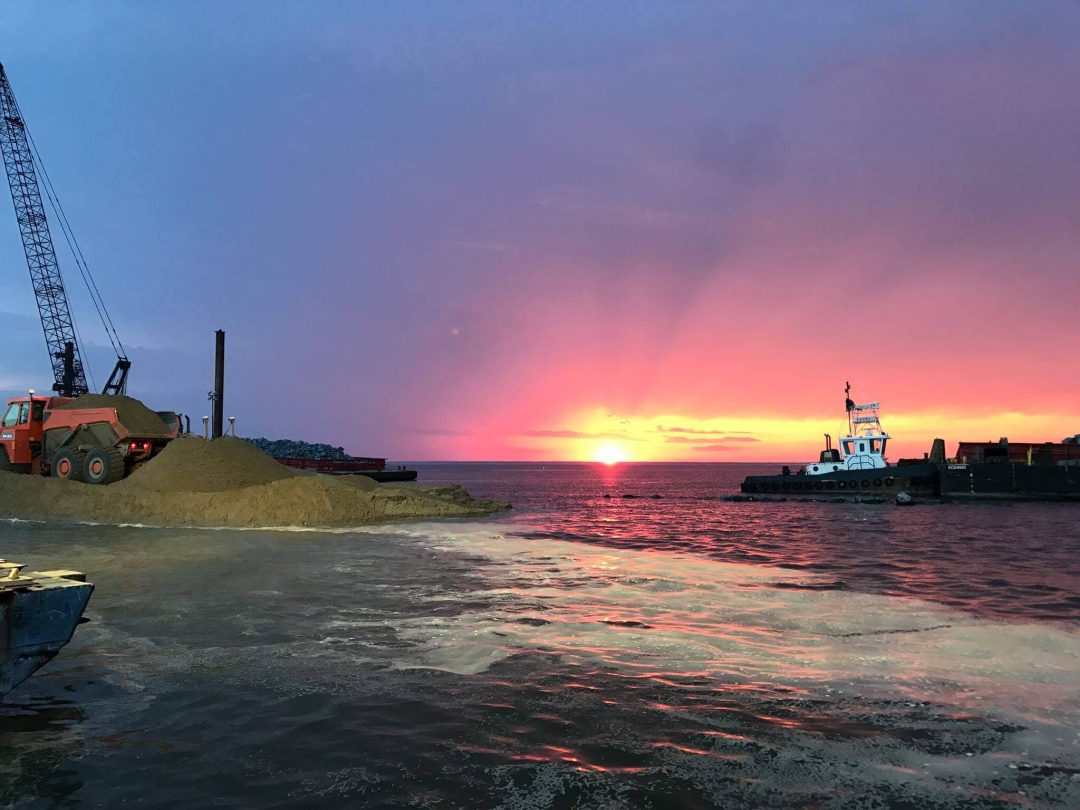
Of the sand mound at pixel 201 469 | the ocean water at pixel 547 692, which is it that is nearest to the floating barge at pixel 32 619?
the ocean water at pixel 547 692

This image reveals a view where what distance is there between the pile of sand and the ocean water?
447 inches

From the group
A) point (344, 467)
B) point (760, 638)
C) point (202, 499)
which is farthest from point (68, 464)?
point (344, 467)

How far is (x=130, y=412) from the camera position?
35125mm

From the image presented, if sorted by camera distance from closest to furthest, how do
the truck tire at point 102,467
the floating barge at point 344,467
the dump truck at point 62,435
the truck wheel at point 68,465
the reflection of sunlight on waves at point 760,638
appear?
the reflection of sunlight on waves at point 760,638
the truck tire at point 102,467
the truck wheel at point 68,465
the dump truck at point 62,435
the floating barge at point 344,467

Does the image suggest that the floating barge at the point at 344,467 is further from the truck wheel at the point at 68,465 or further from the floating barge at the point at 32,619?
the floating barge at the point at 32,619

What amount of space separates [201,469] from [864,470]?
50.6 m

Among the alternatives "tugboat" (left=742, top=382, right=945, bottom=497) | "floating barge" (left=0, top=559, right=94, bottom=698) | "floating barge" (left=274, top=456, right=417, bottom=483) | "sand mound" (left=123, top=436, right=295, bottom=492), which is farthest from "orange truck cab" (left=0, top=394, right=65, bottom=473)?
"tugboat" (left=742, top=382, right=945, bottom=497)

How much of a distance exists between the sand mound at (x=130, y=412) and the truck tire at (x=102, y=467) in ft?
7.96

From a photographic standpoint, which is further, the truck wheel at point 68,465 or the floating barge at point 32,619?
the truck wheel at point 68,465

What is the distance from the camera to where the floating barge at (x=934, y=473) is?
54.1 m

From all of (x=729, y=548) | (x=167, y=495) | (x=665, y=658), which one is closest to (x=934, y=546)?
(x=729, y=548)

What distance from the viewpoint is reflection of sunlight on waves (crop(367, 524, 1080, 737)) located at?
24.5ft

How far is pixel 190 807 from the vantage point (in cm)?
451

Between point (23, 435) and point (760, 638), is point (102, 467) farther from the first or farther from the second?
point (760, 638)
